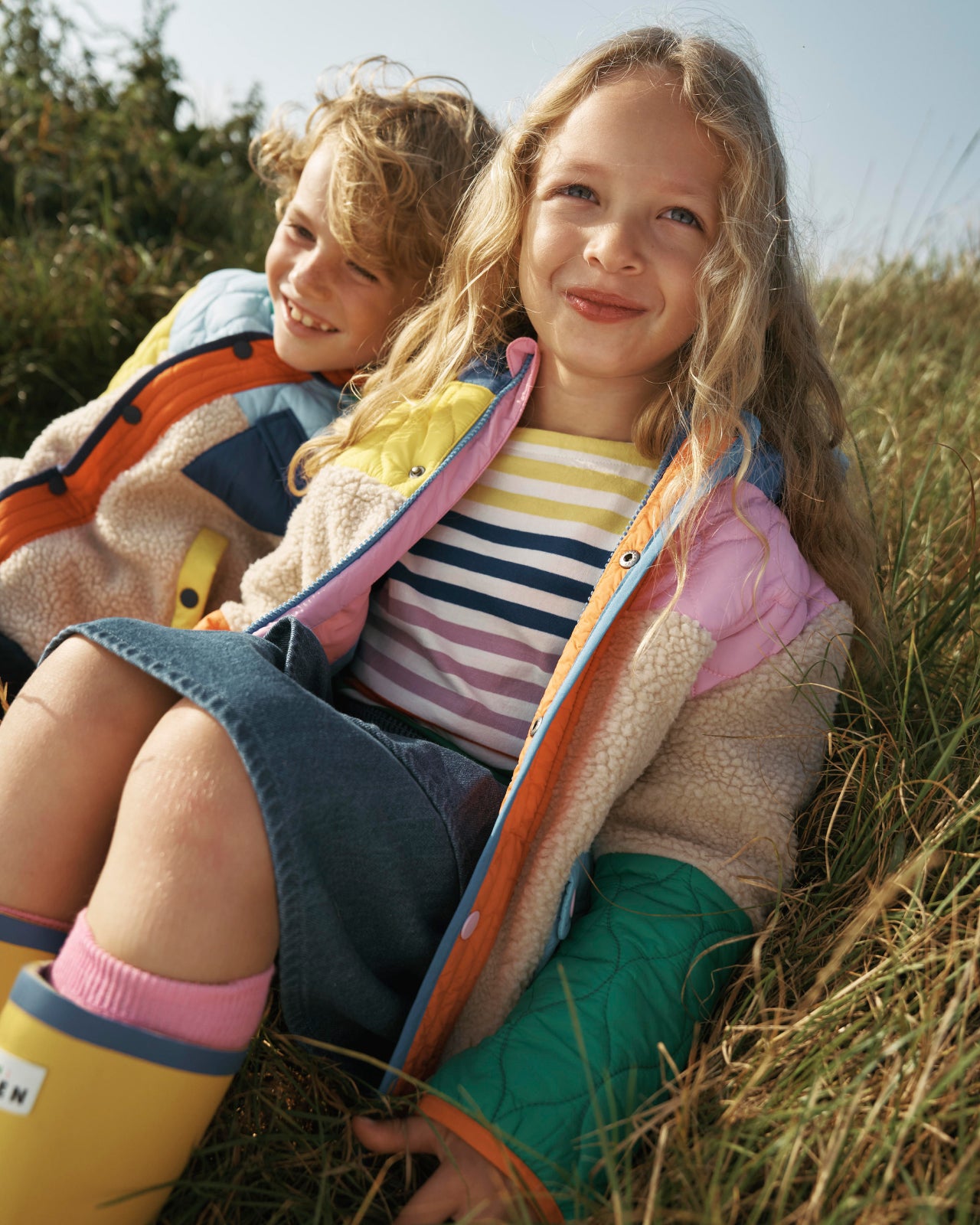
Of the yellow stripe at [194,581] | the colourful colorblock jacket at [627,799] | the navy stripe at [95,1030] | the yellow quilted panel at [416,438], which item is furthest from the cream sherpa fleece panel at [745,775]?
the yellow stripe at [194,581]

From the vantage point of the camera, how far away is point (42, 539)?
2.05 m

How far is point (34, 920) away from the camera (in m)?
1.23

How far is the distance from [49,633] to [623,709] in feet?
4.16

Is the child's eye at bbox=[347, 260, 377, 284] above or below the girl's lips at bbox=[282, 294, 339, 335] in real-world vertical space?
above

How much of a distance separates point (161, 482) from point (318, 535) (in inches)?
21.3

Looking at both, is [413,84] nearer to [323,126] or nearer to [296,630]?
[323,126]

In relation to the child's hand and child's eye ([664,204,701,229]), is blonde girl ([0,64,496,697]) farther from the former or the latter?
the child's hand

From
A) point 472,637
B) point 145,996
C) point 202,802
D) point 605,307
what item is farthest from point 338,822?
point 605,307

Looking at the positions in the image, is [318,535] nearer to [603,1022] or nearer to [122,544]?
[122,544]

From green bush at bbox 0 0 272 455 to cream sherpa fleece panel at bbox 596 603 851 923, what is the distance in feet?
6.74

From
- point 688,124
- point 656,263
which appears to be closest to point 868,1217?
point 656,263

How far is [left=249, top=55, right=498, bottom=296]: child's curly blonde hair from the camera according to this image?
6.49ft

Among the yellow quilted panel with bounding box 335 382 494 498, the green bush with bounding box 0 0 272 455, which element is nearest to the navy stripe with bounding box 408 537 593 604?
the yellow quilted panel with bounding box 335 382 494 498

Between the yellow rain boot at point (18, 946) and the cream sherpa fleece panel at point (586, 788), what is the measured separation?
1.90 feet
